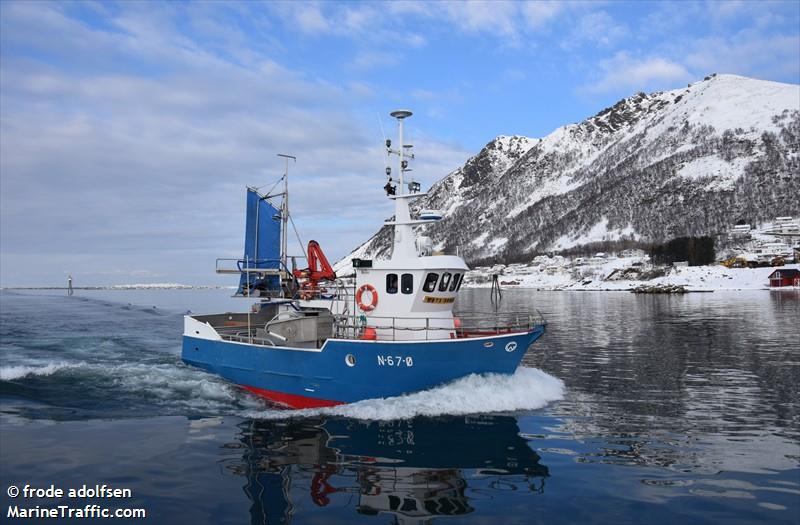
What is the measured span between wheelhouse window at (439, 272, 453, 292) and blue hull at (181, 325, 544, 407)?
2676mm

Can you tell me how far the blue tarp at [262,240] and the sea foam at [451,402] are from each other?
895cm

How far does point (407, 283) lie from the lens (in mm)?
18750

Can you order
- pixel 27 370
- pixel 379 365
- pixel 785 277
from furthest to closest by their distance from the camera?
1. pixel 785 277
2. pixel 27 370
3. pixel 379 365

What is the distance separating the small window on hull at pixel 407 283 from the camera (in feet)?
61.3

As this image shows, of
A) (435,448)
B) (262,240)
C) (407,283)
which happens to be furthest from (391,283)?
(262,240)

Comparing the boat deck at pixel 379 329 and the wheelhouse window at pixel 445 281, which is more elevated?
the wheelhouse window at pixel 445 281

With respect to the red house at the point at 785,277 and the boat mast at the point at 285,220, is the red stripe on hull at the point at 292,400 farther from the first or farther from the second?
the red house at the point at 785,277

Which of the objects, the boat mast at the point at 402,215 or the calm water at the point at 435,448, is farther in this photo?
the boat mast at the point at 402,215

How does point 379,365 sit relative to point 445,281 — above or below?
below

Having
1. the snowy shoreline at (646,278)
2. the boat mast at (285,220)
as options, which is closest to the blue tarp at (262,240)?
the boat mast at (285,220)

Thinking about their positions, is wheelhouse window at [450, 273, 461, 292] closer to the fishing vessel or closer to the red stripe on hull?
the fishing vessel

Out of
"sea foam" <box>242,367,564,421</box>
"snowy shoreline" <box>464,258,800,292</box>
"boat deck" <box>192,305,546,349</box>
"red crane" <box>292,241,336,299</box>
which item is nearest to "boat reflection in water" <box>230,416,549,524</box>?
"sea foam" <box>242,367,564,421</box>

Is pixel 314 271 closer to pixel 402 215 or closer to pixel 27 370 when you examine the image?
pixel 402 215

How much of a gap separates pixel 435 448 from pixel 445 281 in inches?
265
